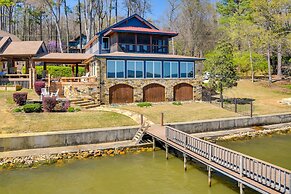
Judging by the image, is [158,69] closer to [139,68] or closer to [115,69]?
[139,68]

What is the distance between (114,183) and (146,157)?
3823mm

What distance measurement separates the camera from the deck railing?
9188mm

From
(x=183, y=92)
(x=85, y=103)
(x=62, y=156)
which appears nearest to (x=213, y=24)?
(x=183, y=92)

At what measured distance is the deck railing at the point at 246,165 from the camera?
9.19 metres

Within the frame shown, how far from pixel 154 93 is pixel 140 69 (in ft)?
8.92

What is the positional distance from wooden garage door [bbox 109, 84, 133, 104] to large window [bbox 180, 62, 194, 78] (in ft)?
18.8

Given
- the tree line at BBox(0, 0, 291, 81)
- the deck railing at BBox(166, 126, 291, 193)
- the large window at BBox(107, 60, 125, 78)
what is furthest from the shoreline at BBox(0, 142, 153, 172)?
the tree line at BBox(0, 0, 291, 81)

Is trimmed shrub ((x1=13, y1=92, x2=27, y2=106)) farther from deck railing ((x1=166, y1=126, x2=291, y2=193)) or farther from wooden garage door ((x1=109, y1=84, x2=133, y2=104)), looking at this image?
deck railing ((x1=166, y1=126, x2=291, y2=193))

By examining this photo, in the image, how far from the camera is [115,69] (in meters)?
25.9

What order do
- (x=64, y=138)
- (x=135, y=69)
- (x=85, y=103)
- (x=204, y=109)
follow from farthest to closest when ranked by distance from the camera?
(x=135, y=69) → (x=204, y=109) → (x=85, y=103) → (x=64, y=138)

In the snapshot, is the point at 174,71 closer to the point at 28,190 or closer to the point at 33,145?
the point at 33,145

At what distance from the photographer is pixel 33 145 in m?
16.3

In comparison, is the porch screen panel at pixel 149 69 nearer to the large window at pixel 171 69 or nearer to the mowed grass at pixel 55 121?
the large window at pixel 171 69

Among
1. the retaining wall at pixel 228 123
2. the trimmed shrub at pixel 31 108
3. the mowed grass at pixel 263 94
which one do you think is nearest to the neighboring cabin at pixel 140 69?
the trimmed shrub at pixel 31 108
